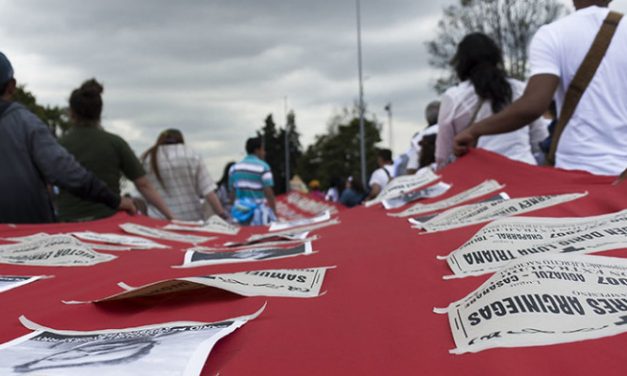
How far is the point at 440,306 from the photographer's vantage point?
127 centimetres

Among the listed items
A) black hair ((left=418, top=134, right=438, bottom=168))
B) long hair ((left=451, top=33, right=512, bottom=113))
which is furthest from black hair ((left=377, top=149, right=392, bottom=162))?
long hair ((left=451, top=33, right=512, bottom=113))

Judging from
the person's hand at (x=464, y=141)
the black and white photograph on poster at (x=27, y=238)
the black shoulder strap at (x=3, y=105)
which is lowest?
the black and white photograph on poster at (x=27, y=238)

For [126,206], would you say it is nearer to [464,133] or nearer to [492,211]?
[464,133]

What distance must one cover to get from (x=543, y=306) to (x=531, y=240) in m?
0.64

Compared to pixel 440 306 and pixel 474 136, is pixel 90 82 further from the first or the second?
pixel 440 306

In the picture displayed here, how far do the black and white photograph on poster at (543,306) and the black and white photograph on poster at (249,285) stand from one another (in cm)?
34

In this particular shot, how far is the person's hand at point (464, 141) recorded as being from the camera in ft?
10.7


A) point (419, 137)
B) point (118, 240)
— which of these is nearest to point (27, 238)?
point (118, 240)

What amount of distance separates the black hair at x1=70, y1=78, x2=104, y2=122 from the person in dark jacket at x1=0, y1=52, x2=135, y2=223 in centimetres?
61

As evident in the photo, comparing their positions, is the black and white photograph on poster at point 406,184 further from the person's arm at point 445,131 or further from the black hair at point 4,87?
the black hair at point 4,87

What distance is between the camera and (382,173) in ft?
28.7

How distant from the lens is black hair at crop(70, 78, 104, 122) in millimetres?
4000

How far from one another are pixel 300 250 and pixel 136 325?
0.87m

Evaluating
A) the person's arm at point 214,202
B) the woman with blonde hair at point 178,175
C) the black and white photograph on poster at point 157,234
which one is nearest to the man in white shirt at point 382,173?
the person's arm at point 214,202
